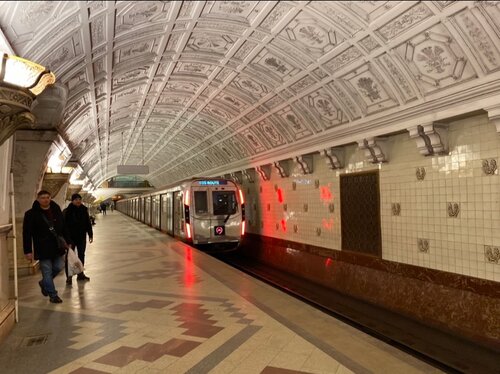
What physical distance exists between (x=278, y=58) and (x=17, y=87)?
5548 mm

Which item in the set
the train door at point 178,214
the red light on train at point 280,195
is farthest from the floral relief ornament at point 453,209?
the train door at point 178,214

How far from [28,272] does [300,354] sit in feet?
22.3

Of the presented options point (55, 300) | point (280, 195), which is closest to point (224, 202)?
point (280, 195)

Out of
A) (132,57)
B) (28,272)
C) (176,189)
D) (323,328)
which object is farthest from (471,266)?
(176,189)

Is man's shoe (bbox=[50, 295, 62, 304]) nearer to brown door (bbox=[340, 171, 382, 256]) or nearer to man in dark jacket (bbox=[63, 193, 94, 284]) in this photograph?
man in dark jacket (bbox=[63, 193, 94, 284])

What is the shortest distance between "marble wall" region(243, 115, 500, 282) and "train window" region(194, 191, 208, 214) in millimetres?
4311

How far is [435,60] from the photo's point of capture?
5871mm

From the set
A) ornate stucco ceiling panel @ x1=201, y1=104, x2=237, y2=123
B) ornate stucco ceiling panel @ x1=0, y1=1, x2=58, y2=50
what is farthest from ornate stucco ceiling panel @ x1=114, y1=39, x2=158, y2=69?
ornate stucco ceiling panel @ x1=201, y1=104, x2=237, y2=123

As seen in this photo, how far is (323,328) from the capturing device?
14.8 feet

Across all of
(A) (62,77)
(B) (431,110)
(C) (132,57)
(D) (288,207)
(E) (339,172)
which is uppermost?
(C) (132,57)

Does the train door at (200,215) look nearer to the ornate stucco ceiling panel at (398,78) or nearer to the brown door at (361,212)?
the brown door at (361,212)

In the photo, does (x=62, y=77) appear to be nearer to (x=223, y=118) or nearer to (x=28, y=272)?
(x=28, y=272)

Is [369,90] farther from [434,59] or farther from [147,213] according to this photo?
[147,213]

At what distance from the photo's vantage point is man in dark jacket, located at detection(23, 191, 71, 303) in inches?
217
